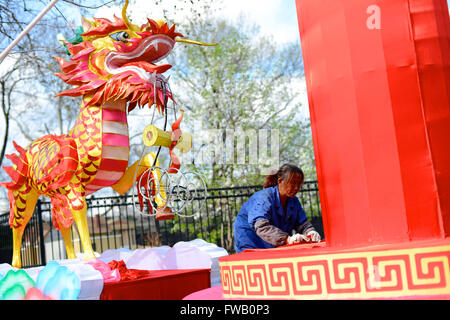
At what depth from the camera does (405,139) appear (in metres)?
1.64

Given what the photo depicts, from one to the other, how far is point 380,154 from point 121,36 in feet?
11.3

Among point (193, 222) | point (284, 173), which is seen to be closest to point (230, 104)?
point (193, 222)

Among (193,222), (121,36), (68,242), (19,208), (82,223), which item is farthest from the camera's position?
(193,222)

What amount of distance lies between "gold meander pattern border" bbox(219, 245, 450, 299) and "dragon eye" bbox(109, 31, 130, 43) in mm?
3233

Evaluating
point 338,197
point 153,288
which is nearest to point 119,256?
point 153,288

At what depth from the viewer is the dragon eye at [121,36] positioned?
4.52m

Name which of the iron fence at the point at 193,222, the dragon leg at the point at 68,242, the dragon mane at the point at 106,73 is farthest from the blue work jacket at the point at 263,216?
the iron fence at the point at 193,222

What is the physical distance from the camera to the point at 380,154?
167cm

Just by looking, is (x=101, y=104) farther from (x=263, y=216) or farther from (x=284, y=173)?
(x=263, y=216)

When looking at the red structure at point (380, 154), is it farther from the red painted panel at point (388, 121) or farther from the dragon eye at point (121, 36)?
the dragon eye at point (121, 36)

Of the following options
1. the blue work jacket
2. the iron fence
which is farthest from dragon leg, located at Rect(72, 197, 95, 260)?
the iron fence

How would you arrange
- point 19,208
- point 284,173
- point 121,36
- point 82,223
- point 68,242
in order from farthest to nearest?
1. point 68,242
2. point 19,208
3. point 121,36
4. point 82,223
5. point 284,173

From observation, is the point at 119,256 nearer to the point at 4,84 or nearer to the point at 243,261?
the point at 243,261
